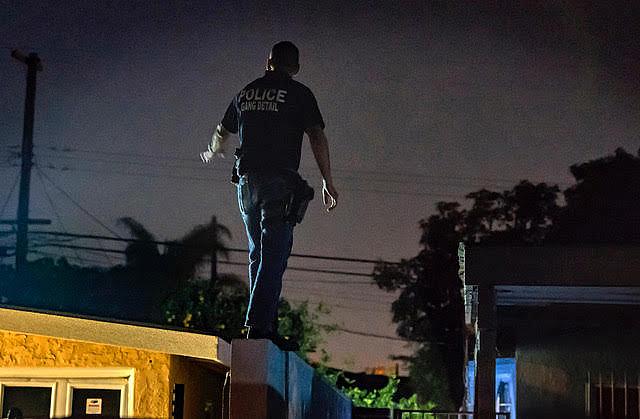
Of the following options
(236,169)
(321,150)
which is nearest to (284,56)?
(321,150)

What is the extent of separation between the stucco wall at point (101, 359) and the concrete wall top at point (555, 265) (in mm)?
2668

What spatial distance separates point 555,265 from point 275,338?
2894mm

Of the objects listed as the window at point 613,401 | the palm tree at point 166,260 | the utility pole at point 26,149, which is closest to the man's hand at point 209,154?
the window at point 613,401

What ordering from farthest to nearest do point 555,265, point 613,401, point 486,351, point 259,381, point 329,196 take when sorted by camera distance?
point 613,401, point 486,351, point 555,265, point 329,196, point 259,381

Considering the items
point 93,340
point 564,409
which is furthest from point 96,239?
point 93,340

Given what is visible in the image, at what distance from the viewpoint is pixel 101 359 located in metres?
9.72

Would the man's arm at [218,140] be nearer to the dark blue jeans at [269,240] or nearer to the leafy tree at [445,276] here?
the dark blue jeans at [269,240]

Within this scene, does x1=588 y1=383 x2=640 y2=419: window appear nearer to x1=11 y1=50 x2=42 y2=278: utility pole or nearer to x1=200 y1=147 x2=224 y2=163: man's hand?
x1=200 y1=147 x2=224 y2=163: man's hand

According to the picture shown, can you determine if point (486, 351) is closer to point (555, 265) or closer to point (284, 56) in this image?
point (555, 265)

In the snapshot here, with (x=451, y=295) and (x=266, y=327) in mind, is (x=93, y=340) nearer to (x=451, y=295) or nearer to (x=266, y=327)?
(x=266, y=327)

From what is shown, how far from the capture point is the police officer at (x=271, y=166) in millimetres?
6805

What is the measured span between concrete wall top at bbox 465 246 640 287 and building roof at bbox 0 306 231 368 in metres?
2.06

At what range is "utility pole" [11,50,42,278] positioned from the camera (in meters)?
30.4

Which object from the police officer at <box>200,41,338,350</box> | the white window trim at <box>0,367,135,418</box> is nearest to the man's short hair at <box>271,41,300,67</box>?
the police officer at <box>200,41,338,350</box>
